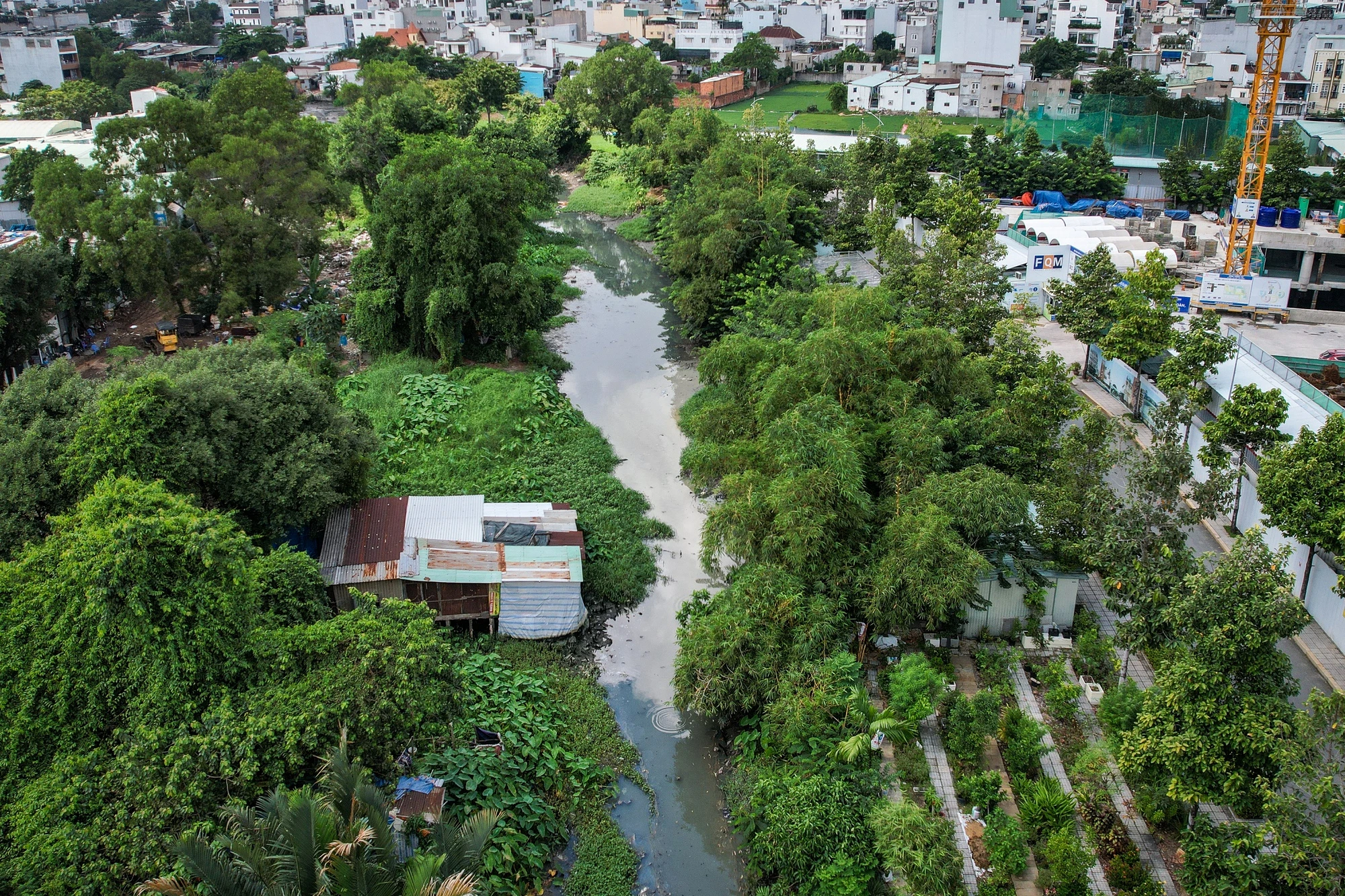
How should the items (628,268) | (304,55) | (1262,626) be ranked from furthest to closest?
(304,55), (628,268), (1262,626)

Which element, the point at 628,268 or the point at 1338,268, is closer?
the point at 1338,268

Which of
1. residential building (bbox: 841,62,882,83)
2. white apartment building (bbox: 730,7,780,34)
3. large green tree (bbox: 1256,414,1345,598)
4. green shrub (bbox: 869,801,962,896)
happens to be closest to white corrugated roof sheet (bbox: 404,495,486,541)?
green shrub (bbox: 869,801,962,896)

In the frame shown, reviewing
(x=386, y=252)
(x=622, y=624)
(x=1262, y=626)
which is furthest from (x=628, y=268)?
(x=1262, y=626)

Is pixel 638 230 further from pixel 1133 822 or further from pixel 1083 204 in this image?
pixel 1133 822

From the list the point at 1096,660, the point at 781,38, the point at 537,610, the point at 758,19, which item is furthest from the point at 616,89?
the point at 1096,660

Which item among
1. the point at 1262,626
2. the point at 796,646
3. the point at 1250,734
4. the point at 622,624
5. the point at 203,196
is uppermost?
the point at 203,196

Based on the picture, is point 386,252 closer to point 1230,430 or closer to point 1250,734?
point 1230,430

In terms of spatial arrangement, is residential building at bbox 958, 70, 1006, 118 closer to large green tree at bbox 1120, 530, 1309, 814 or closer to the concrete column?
the concrete column
